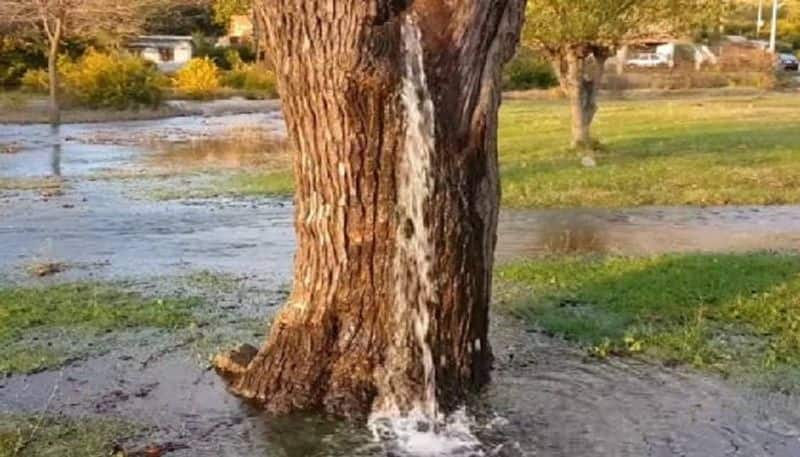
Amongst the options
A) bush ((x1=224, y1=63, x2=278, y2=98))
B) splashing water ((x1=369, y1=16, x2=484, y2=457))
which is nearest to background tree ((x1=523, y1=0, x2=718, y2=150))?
splashing water ((x1=369, y1=16, x2=484, y2=457))

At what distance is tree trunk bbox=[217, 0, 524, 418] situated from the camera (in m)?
6.87

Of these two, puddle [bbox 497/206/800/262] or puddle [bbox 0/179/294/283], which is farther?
puddle [bbox 497/206/800/262]

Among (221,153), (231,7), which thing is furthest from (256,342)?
(231,7)

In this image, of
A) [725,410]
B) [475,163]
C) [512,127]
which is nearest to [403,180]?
[475,163]

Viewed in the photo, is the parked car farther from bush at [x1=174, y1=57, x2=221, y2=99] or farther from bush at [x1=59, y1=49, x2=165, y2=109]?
bush at [x1=59, y1=49, x2=165, y2=109]

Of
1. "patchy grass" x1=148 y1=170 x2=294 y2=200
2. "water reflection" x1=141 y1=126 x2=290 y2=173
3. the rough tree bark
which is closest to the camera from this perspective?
"patchy grass" x1=148 y1=170 x2=294 y2=200

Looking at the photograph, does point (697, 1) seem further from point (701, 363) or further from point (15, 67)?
point (15, 67)

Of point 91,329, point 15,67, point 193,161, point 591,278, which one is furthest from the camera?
point 15,67

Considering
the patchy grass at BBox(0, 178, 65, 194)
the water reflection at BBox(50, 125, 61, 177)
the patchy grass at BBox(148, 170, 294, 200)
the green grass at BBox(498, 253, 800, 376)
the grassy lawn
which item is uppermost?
the grassy lawn

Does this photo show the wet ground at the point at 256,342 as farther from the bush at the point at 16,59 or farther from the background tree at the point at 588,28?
the bush at the point at 16,59

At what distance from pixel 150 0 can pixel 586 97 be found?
116 feet

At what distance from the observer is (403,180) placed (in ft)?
23.0

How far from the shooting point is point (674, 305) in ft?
32.0

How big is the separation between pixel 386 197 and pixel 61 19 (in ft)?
125
